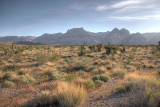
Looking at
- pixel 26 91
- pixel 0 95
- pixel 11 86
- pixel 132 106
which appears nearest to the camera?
pixel 132 106

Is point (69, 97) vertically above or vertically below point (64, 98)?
above

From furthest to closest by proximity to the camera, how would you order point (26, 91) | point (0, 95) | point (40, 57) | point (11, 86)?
point (40, 57) < point (11, 86) < point (26, 91) < point (0, 95)

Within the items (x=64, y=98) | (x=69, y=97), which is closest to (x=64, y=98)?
(x=64, y=98)

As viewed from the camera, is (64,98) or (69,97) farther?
(64,98)

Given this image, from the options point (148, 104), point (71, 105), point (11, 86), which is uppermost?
point (148, 104)

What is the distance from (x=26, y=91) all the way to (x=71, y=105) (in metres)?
3.37

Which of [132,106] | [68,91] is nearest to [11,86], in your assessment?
[68,91]

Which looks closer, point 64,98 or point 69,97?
point 69,97

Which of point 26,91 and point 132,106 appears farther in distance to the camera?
point 26,91

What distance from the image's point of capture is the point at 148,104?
3.19 m

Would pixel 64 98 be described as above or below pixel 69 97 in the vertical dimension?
below

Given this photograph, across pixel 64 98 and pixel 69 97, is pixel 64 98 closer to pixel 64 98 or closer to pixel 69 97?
pixel 64 98

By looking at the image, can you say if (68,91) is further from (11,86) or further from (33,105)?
(11,86)

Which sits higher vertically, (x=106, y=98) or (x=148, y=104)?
(x=148, y=104)
